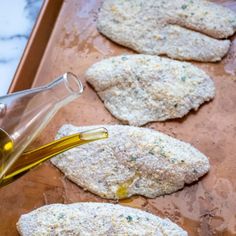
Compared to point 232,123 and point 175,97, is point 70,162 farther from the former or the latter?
point 232,123

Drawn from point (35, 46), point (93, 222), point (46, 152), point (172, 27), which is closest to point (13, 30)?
point (35, 46)

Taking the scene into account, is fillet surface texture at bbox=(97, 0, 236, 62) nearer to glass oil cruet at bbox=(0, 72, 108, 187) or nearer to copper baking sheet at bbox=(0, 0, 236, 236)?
copper baking sheet at bbox=(0, 0, 236, 236)

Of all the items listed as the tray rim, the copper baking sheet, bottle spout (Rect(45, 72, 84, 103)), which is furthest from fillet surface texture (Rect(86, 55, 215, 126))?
bottle spout (Rect(45, 72, 84, 103))

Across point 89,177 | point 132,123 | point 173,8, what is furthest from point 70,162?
point 173,8

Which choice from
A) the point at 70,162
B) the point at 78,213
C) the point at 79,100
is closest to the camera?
the point at 78,213

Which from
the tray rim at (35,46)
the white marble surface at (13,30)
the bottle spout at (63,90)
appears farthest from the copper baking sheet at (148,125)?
the bottle spout at (63,90)
